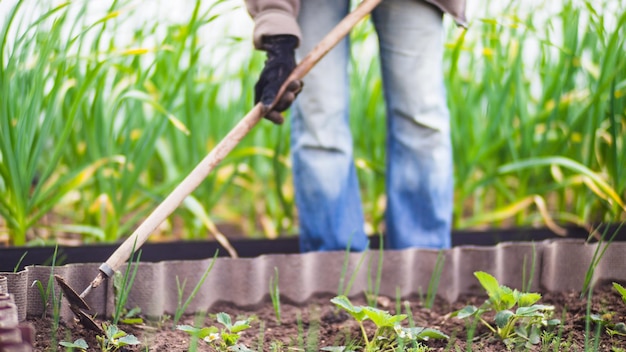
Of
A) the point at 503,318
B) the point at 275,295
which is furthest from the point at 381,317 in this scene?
the point at 275,295

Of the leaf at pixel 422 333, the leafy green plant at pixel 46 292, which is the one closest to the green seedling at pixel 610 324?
the leaf at pixel 422 333

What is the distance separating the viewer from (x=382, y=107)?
2.05 meters

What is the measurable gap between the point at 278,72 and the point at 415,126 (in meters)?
0.39

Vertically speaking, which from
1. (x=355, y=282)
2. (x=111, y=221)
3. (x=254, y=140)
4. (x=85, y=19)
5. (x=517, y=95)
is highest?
(x=85, y=19)

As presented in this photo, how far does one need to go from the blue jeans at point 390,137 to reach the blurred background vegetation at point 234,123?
0.66 ft

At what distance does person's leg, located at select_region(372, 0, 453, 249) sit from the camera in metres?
1.47

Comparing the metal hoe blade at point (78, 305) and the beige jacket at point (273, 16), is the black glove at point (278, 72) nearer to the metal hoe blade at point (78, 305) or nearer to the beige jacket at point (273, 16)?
the beige jacket at point (273, 16)

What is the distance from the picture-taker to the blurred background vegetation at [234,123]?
1.54 m

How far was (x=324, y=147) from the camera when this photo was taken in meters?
1.52

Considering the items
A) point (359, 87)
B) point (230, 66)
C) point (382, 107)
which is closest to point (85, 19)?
point (230, 66)

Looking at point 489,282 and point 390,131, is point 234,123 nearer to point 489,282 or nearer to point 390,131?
point 390,131

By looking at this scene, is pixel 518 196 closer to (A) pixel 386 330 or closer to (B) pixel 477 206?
(B) pixel 477 206

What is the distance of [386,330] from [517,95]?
3.25ft

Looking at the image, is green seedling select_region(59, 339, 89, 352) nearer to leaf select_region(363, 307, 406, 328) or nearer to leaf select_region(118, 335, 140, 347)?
leaf select_region(118, 335, 140, 347)
